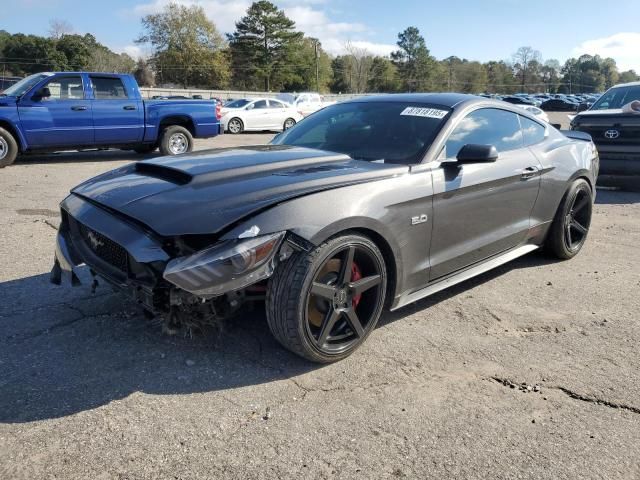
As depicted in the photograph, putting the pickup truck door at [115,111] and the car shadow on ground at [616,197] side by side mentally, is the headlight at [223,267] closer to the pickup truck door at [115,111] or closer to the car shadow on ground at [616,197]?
the car shadow on ground at [616,197]

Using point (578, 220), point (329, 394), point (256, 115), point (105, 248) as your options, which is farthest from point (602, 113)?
point (256, 115)

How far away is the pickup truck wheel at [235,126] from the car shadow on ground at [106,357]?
60.0 feet

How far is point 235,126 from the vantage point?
21.7 m

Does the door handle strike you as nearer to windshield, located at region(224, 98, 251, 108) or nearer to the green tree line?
windshield, located at region(224, 98, 251, 108)

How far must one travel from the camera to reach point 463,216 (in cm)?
376

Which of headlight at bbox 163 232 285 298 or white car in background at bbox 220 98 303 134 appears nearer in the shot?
headlight at bbox 163 232 285 298

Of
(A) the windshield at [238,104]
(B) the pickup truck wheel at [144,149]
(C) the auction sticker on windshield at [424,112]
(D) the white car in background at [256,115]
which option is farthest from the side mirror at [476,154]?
(A) the windshield at [238,104]

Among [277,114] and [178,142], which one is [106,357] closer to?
[178,142]

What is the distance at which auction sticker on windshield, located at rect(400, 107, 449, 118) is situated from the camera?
3.93m

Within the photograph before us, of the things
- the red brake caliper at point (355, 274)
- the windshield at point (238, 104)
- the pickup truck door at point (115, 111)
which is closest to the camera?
the red brake caliper at point (355, 274)

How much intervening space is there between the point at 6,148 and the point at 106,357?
8.79m

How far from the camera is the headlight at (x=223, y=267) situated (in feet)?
8.46

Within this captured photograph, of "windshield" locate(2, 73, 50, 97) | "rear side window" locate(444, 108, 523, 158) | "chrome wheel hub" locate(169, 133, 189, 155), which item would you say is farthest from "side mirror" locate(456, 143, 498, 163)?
"windshield" locate(2, 73, 50, 97)

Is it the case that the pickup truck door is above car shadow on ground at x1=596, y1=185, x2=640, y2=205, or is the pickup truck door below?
above
